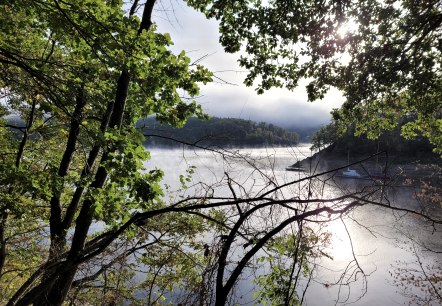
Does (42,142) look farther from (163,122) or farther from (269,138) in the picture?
(269,138)

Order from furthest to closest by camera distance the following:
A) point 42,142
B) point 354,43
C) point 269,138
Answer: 1. point 42,142
2. point 354,43
3. point 269,138

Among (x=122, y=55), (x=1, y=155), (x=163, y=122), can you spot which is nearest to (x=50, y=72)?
(x=122, y=55)

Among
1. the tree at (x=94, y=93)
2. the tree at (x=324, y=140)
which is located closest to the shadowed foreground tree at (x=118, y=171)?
the tree at (x=94, y=93)

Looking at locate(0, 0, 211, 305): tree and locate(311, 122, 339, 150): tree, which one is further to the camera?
locate(311, 122, 339, 150): tree

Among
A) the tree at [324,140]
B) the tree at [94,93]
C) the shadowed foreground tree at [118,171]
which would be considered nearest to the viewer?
the shadowed foreground tree at [118,171]

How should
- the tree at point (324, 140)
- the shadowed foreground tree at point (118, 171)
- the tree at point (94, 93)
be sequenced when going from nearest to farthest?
the shadowed foreground tree at point (118, 171) → the tree at point (94, 93) → the tree at point (324, 140)

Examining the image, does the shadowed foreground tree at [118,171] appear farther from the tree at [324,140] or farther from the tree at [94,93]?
the tree at [324,140]

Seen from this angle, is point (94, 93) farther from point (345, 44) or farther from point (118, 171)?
point (345, 44)

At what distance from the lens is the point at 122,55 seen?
5.43m

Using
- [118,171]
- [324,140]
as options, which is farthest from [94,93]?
[324,140]

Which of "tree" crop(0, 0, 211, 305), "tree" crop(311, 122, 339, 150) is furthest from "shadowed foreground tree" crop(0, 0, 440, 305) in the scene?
"tree" crop(311, 122, 339, 150)

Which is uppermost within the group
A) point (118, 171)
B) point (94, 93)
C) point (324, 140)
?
point (94, 93)

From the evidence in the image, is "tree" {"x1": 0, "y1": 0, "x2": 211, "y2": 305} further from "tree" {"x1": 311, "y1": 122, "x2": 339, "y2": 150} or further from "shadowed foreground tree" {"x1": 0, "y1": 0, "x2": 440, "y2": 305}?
"tree" {"x1": 311, "y1": 122, "x2": 339, "y2": 150}

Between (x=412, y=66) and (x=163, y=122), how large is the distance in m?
6.84
